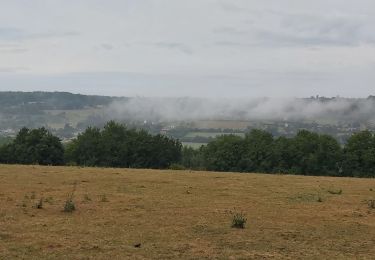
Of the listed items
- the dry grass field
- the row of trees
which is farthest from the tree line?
the dry grass field

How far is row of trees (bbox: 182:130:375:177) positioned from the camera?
7269 centimetres

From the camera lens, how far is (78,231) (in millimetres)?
16188

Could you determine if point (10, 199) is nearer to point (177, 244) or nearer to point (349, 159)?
point (177, 244)

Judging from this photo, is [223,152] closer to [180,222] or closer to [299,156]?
[299,156]

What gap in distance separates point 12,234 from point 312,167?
6281 centimetres

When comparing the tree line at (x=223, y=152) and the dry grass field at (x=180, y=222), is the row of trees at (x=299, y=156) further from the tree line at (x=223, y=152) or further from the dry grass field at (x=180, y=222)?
the dry grass field at (x=180, y=222)

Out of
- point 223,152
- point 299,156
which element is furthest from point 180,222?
point 223,152

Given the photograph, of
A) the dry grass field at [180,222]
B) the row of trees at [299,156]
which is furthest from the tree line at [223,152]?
the dry grass field at [180,222]

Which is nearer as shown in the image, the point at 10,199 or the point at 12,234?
the point at 12,234

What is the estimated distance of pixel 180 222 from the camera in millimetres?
18281

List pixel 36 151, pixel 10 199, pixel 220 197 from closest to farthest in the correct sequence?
pixel 10 199 < pixel 220 197 < pixel 36 151

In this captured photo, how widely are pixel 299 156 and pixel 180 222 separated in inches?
2303

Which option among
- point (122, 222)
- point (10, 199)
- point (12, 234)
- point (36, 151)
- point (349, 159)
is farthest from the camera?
point (349, 159)

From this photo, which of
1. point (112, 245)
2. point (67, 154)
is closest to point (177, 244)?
point (112, 245)
